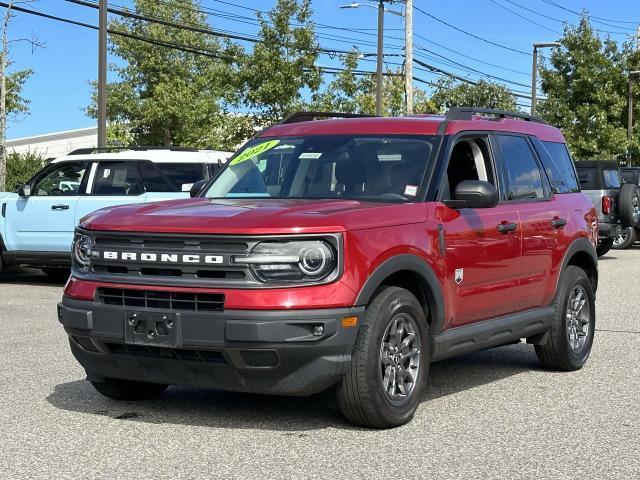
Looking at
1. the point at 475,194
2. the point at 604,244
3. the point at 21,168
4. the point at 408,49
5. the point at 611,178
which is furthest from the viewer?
the point at 408,49

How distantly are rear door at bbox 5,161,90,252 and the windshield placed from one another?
8275 millimetres

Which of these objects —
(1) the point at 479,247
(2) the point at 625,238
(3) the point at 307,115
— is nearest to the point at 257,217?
(1) the point at 479,247

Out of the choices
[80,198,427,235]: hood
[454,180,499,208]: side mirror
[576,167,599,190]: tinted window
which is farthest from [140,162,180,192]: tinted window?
[576,167,599,190]: tinted window

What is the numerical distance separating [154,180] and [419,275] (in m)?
9.31

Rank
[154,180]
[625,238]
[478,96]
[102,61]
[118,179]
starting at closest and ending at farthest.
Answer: [154,180] → [118,179] → [102,61] → [625,238] → [478,96]

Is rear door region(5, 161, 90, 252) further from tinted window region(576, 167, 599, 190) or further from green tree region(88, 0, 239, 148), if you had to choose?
green tree region(88, 0, 239, 148)

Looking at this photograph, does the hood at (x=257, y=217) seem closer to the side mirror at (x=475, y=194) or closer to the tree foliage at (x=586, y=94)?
the side mirror at (x=475, y=194)

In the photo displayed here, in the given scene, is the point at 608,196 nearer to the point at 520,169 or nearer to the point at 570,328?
the point at 570,328

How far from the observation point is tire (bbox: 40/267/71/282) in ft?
56.9

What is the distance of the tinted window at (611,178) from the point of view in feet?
73.1

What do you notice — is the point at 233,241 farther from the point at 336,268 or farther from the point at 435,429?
the point at 435,429

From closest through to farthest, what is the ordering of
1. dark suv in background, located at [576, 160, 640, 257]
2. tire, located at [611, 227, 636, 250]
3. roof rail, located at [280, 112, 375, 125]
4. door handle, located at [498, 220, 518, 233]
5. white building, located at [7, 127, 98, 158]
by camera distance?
door handle, located at [498, 220, 518, 233] < roof rail, located at [280, 112, 375, 125] < dark suv in background, located at [576, 160, 640, 257] < tire, located at [611, 227, 636, 250] < white building, located at [7, 127, 98, 158]

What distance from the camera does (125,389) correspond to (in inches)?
272

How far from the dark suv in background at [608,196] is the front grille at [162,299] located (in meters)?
15.9
